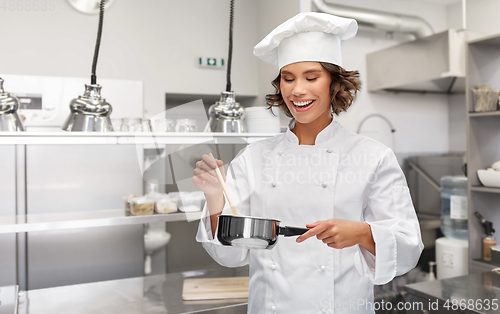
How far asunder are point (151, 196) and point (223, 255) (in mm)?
631

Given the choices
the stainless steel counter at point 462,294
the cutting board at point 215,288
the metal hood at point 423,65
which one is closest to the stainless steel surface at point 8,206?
the cutting board at point 215,288

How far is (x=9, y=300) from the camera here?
1334 millimetres

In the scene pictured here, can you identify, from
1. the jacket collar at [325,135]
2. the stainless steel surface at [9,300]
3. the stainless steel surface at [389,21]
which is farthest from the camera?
the stainless steel surface at [389,21]

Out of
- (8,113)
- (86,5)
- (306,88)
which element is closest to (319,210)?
(306,88)

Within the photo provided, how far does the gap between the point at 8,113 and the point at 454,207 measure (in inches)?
84.2

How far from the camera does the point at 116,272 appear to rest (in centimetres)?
185

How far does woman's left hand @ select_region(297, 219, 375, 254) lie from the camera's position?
717 mm

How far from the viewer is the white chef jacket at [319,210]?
889 mm

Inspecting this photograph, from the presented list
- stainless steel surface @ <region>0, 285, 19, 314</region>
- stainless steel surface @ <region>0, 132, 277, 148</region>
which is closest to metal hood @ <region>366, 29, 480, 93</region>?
stainless steel surface @ <region>0, 132, 277, 148</region>

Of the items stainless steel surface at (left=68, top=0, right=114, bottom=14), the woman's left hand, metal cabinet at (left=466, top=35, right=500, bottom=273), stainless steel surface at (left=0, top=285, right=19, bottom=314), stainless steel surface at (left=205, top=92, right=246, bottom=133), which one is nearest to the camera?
the woman's left hand

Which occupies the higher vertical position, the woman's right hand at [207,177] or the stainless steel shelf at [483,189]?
the woman's right hand at [207,177]

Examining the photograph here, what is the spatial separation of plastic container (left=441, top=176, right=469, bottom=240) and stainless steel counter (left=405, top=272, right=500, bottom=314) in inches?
22.7

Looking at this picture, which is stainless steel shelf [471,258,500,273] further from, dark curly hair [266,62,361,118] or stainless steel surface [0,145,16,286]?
stainless steel surface [0,145,16,286]

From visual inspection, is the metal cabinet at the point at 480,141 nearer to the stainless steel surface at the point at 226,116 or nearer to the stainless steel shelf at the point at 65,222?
the stainless steel surface at the point at 226,116
